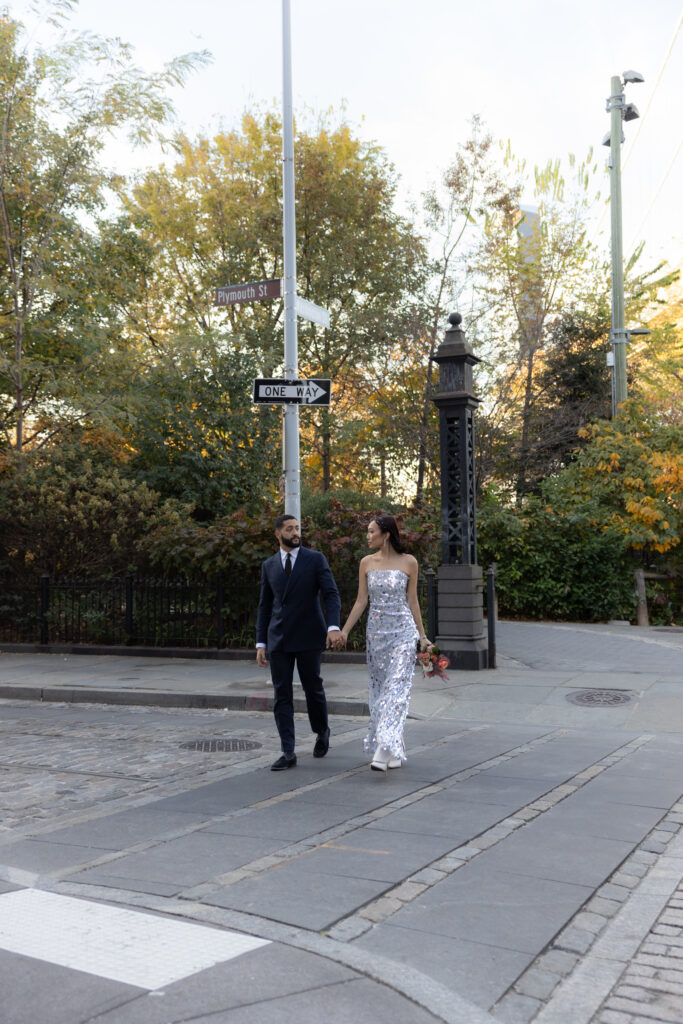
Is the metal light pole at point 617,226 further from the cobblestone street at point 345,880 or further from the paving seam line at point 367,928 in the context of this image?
the paving seam line at point 367,928

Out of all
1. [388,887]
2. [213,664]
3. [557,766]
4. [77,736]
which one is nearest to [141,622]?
[213,664]

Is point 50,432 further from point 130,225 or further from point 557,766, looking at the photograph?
point 557,766

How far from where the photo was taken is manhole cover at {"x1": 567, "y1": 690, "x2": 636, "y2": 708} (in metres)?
10.2

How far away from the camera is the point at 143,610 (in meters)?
15.6

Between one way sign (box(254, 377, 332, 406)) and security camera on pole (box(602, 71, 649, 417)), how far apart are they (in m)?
12.6

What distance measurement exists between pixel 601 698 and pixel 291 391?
4852 millimetres

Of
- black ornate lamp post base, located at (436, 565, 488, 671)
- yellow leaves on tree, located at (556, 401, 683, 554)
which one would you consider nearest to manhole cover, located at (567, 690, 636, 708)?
black ornate lamp post base, located at (436, 565, 488, 671)

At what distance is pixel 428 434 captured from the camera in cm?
2647

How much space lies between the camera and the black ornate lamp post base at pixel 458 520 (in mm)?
12523

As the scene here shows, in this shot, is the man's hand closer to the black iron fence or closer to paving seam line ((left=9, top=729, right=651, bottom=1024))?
paving seam line ((left=9, top=729, right=651, bottom=1024))

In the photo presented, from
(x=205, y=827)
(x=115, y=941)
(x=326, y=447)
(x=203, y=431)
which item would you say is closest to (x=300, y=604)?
(x=205, y=827)

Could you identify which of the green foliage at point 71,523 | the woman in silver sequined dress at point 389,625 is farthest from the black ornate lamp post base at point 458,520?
the green foliage at point 71,523

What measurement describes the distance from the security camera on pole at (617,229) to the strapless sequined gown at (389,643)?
15872 millimetres

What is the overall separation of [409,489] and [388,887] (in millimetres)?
23534
